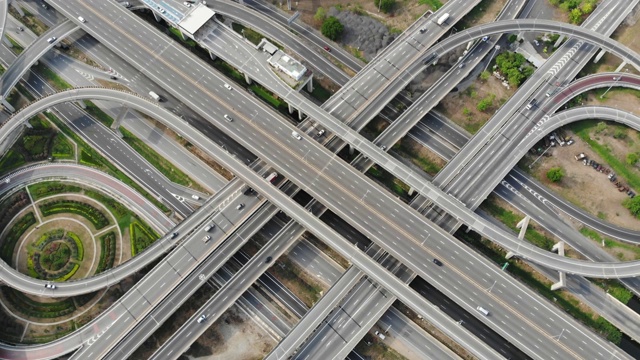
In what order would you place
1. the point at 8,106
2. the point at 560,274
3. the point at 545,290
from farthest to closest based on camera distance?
the point at 8,106 < the point at 545,290 < the point at 560,274

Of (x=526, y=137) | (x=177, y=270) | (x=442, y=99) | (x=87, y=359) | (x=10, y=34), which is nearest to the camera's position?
(x=87, y=359)

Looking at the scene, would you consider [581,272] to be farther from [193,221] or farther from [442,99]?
[193,221]

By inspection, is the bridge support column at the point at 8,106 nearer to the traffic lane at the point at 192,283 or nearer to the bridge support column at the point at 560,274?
the traffic lane at the point at 192,283

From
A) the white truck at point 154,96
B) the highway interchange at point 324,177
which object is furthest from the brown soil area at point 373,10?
the white truck at point 154,96

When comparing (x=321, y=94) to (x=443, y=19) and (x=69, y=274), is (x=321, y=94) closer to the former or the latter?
(x=443, y=19)

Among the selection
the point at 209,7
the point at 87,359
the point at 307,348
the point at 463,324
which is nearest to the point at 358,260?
the point at 307,348

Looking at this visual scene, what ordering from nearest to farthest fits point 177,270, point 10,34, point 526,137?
point 177,270 → point 526,137 → point 10,34

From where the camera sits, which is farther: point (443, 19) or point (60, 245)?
point (443, 19)

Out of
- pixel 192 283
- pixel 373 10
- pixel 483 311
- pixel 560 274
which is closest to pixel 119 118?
pixel 192 283
